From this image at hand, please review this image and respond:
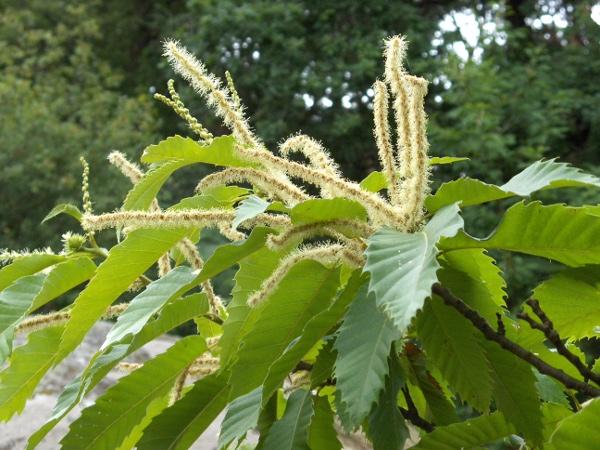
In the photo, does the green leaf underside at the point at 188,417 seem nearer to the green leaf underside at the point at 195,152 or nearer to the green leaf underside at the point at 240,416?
the green leaf underside at the point at 240,416

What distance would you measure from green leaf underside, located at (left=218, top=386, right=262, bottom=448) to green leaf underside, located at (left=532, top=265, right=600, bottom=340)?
0.29 m

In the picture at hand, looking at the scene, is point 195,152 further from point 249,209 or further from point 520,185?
point 520,185

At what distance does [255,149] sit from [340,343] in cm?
22

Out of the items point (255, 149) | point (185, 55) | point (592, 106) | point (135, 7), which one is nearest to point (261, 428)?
point (255, 149)

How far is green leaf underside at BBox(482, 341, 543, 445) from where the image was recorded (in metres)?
0.67

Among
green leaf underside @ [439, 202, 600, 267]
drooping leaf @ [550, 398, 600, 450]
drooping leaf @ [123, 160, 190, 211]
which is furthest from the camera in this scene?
drooping leaf @ [123, 160, 190, 211]

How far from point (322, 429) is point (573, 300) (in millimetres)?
290

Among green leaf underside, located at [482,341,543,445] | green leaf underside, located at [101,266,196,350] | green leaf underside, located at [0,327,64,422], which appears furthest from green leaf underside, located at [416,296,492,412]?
green leaf underside, located at [0,327,64,422]

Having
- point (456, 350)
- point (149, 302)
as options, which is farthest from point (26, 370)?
point (456, 350)

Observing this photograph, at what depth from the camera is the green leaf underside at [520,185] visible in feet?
1.86

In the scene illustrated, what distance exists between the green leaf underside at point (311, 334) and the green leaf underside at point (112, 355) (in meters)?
0.16

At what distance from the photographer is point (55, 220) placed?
620cm

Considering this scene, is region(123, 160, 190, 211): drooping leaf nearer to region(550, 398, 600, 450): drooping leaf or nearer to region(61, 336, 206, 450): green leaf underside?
region(61, 336, 206, 450): green leaf underside

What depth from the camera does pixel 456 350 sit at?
0.69m
